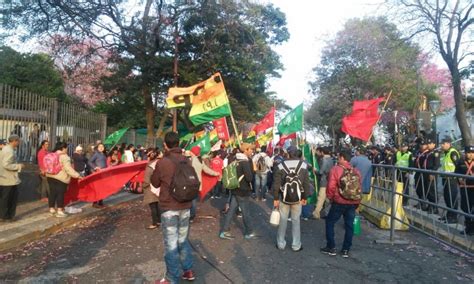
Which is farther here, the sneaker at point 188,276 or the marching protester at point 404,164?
the marching protester at point 404,164

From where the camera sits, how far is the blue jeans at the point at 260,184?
15408mm

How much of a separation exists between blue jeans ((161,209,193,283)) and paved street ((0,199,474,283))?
0.55m

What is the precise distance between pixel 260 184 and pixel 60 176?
22.9 feet

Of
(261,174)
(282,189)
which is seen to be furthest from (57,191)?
(261,174)

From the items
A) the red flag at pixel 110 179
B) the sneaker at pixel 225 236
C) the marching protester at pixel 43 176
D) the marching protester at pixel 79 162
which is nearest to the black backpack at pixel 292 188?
the sneaker at pixel 225 236

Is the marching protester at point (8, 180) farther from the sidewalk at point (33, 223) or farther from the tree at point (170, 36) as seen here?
the tree at point (170, 36)

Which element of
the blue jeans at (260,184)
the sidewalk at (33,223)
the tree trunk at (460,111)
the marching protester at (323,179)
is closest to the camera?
the sidewalk at (33,223)

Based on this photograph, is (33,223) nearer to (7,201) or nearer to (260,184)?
(7,201)

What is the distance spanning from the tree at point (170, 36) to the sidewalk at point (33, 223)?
32.2 feet

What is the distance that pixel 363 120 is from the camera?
13820 mm

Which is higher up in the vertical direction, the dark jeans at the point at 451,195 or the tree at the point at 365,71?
the tree at the point at 365,71

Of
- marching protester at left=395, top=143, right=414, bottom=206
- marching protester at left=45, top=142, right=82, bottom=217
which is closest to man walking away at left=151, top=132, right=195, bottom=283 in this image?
marching protester at left=395, top=143, right=414, bottom=206

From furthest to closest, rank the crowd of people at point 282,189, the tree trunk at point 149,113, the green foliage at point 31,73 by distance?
the green foliage at point 31,73
the tree trunk at point 149,113
the crowd of people at point 282,189

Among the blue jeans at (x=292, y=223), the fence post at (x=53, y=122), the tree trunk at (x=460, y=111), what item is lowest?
the blue jeans at (x=292, y=223)
